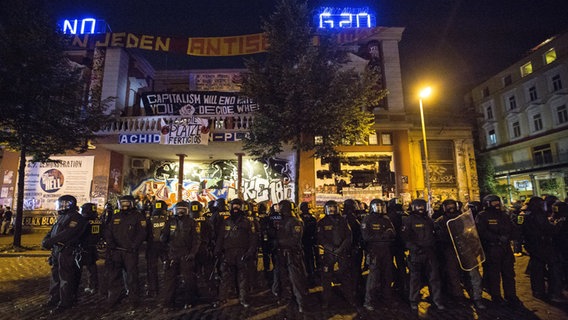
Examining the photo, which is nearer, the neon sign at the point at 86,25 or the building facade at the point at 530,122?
the neon sign at the point at 86,25

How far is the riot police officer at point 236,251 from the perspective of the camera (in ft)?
19.6

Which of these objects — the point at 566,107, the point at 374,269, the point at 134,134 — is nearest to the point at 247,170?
the point at 134,134

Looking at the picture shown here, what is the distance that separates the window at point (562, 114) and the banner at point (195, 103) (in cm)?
3321

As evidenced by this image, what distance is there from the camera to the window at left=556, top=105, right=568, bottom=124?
1221 inches

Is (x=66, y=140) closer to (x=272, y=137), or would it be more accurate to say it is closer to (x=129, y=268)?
(x=272, y=137)

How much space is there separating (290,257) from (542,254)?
205 inches

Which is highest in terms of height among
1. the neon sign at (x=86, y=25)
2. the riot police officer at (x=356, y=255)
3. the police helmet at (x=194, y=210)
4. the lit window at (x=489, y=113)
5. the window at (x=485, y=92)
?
the window at (x=485, y=92)

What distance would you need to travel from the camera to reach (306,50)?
11898 millimetres

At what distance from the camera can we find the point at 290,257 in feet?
19.7

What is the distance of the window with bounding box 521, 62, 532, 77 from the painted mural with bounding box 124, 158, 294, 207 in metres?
34.6

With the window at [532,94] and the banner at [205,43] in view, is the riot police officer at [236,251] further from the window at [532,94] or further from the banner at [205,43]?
the window at [532,94]

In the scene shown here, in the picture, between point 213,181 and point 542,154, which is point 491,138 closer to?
point 542,154

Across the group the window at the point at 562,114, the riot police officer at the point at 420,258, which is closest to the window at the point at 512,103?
the window at the point at 562,114

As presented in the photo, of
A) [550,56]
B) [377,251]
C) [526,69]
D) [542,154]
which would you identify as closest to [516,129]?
[542,154]
